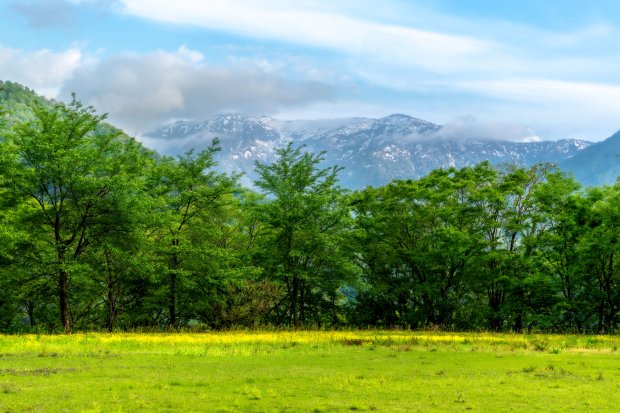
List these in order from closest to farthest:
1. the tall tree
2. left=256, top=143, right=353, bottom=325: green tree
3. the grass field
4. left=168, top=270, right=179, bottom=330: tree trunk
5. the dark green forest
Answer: the grass field < the tall tree < the dark green forest < left=168, top=270, right=179, bottom=330: tree trunk < left=256, top=143, right=353, bottom=325: green tree

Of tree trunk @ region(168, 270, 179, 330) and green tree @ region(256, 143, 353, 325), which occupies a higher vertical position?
green tree @ region(256, 143, 353, 325)

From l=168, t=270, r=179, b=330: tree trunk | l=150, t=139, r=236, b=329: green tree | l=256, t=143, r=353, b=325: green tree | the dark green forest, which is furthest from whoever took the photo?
l=256, t=143, r=353, b=325: green tree

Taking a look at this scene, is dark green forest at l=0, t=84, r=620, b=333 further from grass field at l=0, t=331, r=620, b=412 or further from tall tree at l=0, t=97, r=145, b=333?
grass field at l=0, t=331, r=620, b=412

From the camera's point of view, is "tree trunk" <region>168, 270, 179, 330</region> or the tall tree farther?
"tree trunk" <region>168, 270, 179, 330</region>

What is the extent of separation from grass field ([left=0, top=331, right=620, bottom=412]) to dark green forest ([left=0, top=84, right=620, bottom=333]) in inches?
528

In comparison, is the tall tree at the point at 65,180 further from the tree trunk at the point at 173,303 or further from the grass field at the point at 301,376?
the grass field at the point at 301,376

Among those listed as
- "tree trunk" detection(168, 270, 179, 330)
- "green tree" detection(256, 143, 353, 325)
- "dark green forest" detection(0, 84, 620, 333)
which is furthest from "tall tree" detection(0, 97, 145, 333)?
"green tree" detection(256, 143, 353, 325)

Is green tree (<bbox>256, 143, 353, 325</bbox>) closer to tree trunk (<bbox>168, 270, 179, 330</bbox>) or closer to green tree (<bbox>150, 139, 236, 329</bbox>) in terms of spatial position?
green tree (<bbox>150, 139, 236, 329</bbox>)

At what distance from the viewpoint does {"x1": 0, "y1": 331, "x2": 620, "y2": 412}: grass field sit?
50.4 feet

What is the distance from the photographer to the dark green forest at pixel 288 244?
1716 inches

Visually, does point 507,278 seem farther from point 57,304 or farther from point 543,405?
point 57,304

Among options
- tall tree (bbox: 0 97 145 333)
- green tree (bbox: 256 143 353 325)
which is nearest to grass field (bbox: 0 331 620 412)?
tall tree (bbox: 0 97 145 333)

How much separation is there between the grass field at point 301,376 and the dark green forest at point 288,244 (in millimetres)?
13406

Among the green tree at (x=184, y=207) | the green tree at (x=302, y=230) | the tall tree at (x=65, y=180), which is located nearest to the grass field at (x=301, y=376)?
the tall tree at (x=65, y=180)
